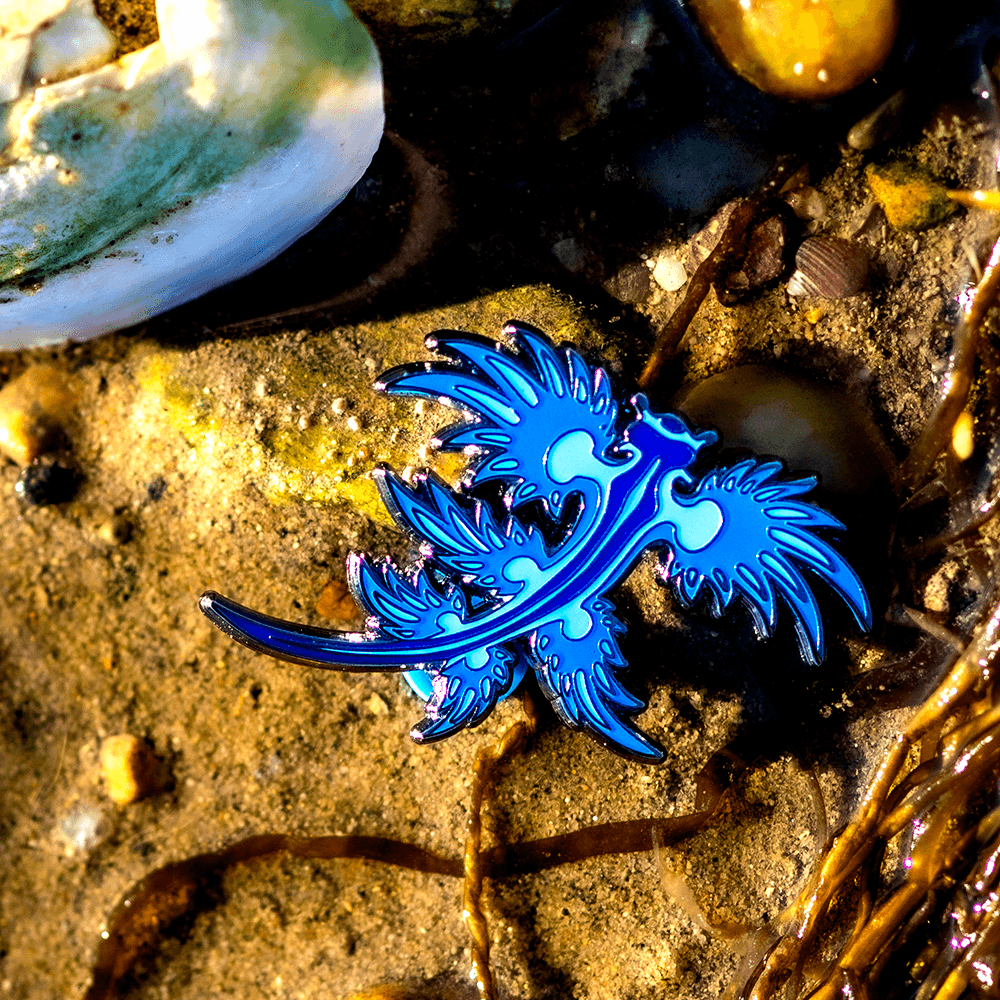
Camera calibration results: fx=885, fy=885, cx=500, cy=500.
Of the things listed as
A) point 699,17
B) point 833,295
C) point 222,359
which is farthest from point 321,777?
point 699,17

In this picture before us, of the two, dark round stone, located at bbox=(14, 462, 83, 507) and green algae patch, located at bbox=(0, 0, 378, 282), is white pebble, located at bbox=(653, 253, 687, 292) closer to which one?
green algae patch, located at bbox=(0, 0, 378, 282)

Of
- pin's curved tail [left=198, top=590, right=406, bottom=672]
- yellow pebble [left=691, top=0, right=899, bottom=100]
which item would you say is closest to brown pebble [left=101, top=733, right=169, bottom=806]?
pin's curved tail [left=198, top=590, right=406, bottom=672]

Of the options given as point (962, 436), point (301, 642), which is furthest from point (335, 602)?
point (962, 436)

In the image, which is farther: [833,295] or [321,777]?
Result: [321,777]

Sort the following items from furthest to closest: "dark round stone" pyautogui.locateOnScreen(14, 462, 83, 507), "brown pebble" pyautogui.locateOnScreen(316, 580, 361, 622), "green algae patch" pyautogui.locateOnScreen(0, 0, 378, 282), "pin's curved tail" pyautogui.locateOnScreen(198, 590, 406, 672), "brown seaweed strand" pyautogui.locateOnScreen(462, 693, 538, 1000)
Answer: "dark round stone" pyautogui.locateOnScreen(14, 462, 83, 507) → "brown pebble" pyautogui.locateOnScreen(316, 580, 361, 622) → "brown seaweed strand" pyautogui.locateOnScreen(462, 693, 538, 1000) → "pin's curved tail" pyautogui.locateOnScreen(198, 590, 406, 672) → "green algae patch" pyautogui.locateOnScreen(0, 0, 378, 282)

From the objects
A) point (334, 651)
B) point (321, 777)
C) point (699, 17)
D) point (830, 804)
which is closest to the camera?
point (334, 651)

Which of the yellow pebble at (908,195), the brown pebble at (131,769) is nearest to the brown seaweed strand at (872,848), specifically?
the yellow pebble at (908,195)

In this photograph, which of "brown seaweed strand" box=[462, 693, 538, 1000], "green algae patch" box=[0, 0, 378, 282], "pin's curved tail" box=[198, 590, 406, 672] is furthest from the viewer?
"brown seaweed strand" box=[462, 693, 538, 1000]

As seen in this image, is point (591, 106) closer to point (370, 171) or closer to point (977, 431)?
point (370, 171)
